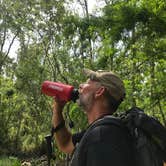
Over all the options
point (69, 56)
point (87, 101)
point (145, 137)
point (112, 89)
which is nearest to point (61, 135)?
point (87, 101)

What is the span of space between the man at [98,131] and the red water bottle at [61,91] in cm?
8

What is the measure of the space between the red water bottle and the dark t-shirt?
0.58 metres

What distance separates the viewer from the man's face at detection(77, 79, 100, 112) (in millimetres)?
2648

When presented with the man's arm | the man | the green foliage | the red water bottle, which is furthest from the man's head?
the green foliage

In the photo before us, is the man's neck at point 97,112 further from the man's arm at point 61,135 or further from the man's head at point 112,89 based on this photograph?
the man's arm at point 61,135

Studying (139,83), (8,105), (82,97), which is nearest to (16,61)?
(8,105)

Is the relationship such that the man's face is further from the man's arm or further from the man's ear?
the man's arm

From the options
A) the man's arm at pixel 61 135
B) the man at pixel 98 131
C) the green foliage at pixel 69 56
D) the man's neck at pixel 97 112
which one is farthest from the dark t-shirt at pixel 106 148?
the green foliage at pixel 69 56

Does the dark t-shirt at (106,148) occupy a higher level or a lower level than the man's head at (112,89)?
lower

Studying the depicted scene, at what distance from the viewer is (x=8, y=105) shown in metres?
33.6

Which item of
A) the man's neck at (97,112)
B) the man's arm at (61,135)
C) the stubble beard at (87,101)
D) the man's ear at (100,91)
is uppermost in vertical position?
the man's ear at (100,91)

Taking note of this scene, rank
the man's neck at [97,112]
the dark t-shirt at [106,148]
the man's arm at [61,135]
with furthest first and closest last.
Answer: the man's arm at [61,135]
the man's neck at [97,112]
the dark t-shirt at [106,148]

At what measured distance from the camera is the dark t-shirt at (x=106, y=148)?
7.23ft

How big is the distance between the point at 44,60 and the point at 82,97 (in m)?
25.6
